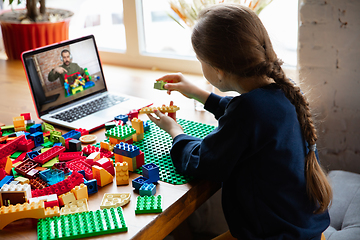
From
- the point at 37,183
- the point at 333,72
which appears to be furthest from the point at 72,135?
the point at 333,72

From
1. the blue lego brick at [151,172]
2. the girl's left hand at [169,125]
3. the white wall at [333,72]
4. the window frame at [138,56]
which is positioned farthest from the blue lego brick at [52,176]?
the window frame at [138,56]

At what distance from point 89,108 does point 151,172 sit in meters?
0.53

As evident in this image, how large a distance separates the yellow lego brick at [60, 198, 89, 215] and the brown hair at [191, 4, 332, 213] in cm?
42

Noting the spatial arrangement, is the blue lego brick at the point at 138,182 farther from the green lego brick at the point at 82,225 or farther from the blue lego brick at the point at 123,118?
the blue lego brick at the point at 123,118

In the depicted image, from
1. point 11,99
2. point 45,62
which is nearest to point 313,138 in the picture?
point 45,62

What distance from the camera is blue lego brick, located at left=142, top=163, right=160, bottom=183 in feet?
2.85

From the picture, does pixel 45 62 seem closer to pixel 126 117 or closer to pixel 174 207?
pixel 126 117

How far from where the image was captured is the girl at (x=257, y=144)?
81 cm

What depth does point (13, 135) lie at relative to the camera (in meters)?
1.12

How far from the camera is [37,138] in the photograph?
108cm

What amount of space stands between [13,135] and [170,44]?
3.80 ft

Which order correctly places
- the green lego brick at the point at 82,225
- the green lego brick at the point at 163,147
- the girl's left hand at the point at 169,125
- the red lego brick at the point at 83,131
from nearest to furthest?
the green lego brick at the point at 82,225, the green lego brick at the point at 163,147, the girl's left hand at the point at 169,125, the red lego brick at the point at 83,131

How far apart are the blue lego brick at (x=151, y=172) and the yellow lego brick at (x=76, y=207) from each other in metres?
0.15

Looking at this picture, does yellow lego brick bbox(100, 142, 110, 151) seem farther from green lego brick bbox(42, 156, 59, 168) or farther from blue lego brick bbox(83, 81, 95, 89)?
blue lego brick bbox(83, 81, 95, 89)
